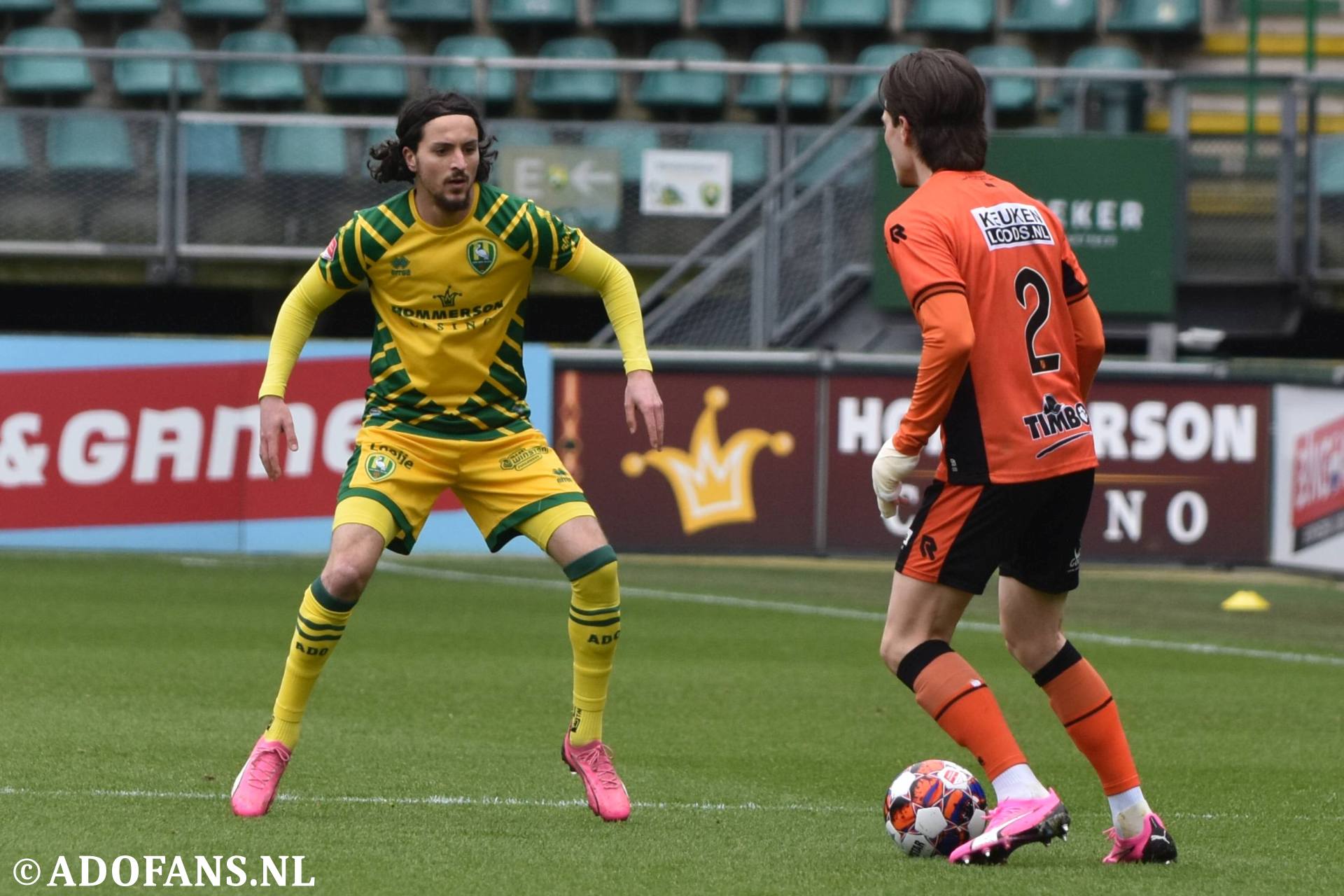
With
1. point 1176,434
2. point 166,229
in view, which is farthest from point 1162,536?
point 166,229

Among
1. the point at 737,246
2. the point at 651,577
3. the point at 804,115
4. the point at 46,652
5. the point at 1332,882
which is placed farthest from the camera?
the point at 804,115

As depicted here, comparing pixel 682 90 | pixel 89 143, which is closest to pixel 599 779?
pixel 89 143

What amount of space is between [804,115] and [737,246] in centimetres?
254

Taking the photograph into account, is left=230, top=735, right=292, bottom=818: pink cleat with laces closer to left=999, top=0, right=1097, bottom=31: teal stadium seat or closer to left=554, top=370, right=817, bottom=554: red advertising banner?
left=554, top=370, right=817, bottom=554: red advertising banner

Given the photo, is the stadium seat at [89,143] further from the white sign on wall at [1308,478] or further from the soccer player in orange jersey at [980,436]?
the soccer player in orange jersey at [980,436]

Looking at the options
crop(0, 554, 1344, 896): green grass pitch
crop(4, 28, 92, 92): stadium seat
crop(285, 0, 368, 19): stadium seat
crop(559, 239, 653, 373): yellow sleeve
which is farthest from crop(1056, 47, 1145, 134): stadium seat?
crop(559, 239, 653, 373): yellow sleeve

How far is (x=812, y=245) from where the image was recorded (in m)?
17.3

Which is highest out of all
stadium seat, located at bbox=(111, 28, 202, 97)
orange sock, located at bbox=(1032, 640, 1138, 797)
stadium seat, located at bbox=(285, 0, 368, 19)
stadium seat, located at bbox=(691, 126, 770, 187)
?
stadium seat, located at bbox=(285, 0, 368, 19)

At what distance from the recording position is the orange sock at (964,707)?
5.21m

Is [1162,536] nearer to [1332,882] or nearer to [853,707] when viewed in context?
[853,707]

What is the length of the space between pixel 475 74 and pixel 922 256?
13733 mm

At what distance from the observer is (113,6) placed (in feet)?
67.6

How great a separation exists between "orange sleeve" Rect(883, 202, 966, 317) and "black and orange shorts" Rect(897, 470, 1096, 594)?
1.59ft

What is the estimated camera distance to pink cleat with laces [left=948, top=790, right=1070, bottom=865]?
16.8 feet
